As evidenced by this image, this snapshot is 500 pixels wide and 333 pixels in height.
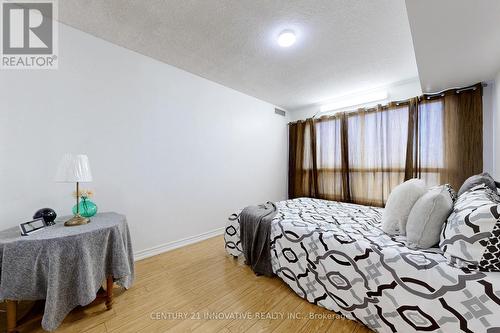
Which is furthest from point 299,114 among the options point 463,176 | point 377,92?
point 463,176

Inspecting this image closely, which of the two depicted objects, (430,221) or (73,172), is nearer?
(430,221)

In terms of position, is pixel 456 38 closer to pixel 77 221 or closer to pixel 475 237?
pixel 475 237

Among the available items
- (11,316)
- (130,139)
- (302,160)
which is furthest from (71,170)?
(302,160)

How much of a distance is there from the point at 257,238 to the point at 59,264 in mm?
1560

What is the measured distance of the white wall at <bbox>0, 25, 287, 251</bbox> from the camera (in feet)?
5.51

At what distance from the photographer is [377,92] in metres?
3.25

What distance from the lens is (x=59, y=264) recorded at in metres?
1.23

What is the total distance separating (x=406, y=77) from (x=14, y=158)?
4705 millimetres

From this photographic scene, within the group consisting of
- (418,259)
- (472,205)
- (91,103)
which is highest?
(91,103)

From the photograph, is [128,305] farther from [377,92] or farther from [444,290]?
[377,92]

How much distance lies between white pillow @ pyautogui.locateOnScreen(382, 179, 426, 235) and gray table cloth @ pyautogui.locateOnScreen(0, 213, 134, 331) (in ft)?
7.14

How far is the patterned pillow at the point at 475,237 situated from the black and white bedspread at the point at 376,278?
5cm

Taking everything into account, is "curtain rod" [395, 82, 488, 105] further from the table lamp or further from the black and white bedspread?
the table lamp

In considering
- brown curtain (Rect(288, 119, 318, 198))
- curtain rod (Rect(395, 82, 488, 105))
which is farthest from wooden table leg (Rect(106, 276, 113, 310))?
curtain rod (Rect(395, 82, 488, 105))
